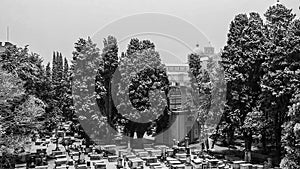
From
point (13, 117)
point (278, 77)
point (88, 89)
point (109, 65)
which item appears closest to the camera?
point (13, 117)

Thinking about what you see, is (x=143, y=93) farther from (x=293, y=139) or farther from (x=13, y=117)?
(x=293, y=139)

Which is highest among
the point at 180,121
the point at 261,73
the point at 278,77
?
the point at 261,73

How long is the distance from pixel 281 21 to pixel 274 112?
6984mm

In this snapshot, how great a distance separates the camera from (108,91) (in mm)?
34469

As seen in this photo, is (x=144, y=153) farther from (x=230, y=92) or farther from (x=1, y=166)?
(x=1, y=166)

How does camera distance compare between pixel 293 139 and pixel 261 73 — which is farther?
pixel 261 73

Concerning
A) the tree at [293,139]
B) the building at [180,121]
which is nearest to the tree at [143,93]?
the building at [180,121]

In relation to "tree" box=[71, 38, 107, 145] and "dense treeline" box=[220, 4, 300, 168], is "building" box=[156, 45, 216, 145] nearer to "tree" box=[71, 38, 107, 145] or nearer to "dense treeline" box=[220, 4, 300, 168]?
"tree" box=[71, 38, 107, 145]

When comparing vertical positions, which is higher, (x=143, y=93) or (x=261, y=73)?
(x=261, y=73)

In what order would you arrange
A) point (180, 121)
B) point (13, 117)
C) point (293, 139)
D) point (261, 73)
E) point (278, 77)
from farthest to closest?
point (180, 121) < point (261, 73) < point (278, 77) < point (13, 117) < point (293, 139)

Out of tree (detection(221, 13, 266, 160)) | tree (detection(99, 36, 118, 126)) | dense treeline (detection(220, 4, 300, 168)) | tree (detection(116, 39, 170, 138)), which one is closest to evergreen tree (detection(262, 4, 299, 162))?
dense treeline (detection(220, 4, 300, 168))

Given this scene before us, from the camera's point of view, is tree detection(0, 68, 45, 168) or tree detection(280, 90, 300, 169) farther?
tree detection(0, 68, 45, 168)

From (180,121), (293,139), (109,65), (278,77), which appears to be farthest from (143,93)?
(293,139)

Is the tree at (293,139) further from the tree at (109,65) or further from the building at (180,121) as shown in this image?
the tree at (109,65)
